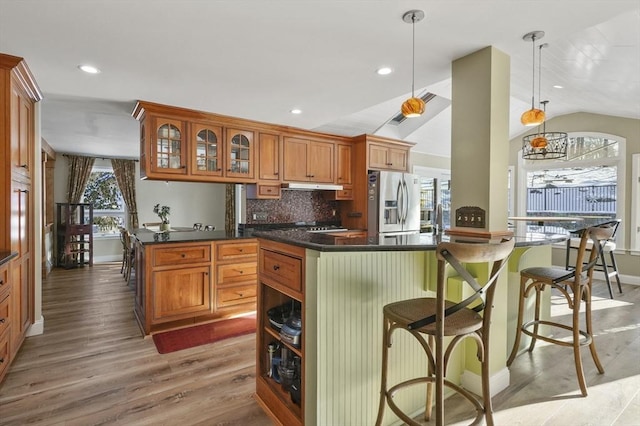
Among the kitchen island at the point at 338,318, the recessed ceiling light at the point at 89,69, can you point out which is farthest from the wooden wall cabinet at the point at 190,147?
the kitchen island at the point at 338,318

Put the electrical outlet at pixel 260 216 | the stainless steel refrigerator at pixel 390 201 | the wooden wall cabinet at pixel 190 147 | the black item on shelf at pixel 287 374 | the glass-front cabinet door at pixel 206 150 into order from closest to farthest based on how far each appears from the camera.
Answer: the black item on shelf at pixel 287 374 → the wooden wall cabinet at pixel 190 147 → the glass-front cabinet door at pixel 206 150 → the electrical outlet at pixel 260 216 → the stainless steel refrigerator at pixel 390 201

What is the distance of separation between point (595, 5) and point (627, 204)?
16.0 ft

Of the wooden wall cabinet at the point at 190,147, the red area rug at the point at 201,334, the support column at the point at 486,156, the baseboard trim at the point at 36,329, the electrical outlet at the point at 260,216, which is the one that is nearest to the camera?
the support column at the point at 486,156

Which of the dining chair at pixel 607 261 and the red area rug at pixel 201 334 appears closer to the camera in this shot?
the red area rug at pixel 201 334

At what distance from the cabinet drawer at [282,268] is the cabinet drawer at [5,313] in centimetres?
182

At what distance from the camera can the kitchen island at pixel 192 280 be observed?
3.11 m

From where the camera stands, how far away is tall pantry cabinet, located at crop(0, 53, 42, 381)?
2438 millimetres

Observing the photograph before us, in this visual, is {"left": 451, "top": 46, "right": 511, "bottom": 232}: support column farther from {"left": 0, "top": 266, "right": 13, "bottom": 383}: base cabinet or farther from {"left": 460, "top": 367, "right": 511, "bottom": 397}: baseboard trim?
{"left": 0, "top": 266, "right": 13, "bottom": 383}: base cabinet

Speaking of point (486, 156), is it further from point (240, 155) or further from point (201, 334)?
point (240, 155)

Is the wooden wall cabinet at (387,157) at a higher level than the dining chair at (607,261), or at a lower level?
higher

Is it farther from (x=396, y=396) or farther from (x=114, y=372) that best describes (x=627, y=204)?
(x=114, y=372)

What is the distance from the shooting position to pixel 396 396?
6.00ft

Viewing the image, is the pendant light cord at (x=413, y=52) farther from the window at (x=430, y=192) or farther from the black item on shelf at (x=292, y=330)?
the window at (x=430, y=192)

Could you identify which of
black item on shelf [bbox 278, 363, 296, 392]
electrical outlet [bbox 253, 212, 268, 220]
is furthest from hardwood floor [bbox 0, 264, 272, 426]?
electrical outlet [bbox 253, 212, 268, 220]
